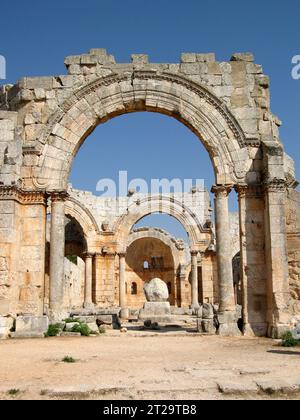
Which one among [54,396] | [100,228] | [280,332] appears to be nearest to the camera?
[54,396]

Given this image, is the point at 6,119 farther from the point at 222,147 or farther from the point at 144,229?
the point at 144,229

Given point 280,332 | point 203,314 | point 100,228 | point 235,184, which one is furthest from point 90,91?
point 100,228

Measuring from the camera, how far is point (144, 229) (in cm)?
3020

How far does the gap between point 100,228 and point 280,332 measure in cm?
1658

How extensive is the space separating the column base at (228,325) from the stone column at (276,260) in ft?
2.58

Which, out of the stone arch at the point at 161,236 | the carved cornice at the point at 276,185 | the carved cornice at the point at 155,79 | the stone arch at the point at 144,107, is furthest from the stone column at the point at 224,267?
the stone arch at the point at 161,236

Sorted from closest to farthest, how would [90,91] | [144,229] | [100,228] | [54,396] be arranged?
[54,396] → [90,91] → [100,228] → [144,229]

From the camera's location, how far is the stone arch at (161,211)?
25.9 m

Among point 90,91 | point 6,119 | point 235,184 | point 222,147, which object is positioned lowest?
point 235,184

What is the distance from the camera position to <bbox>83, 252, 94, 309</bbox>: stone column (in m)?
23.9

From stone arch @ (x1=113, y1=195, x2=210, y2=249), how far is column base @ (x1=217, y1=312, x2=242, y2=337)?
1453cm

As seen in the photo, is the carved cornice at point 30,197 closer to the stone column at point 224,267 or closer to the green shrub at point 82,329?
the green shrub at point 82,329

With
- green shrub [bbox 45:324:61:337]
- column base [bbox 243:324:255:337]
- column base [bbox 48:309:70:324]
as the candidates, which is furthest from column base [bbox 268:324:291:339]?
column base [bbox 48:309:70:324]

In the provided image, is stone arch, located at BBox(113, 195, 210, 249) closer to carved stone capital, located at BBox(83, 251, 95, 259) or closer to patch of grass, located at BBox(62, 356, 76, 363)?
carved stone capital, located at BBox(83, 251, 95, 259)
